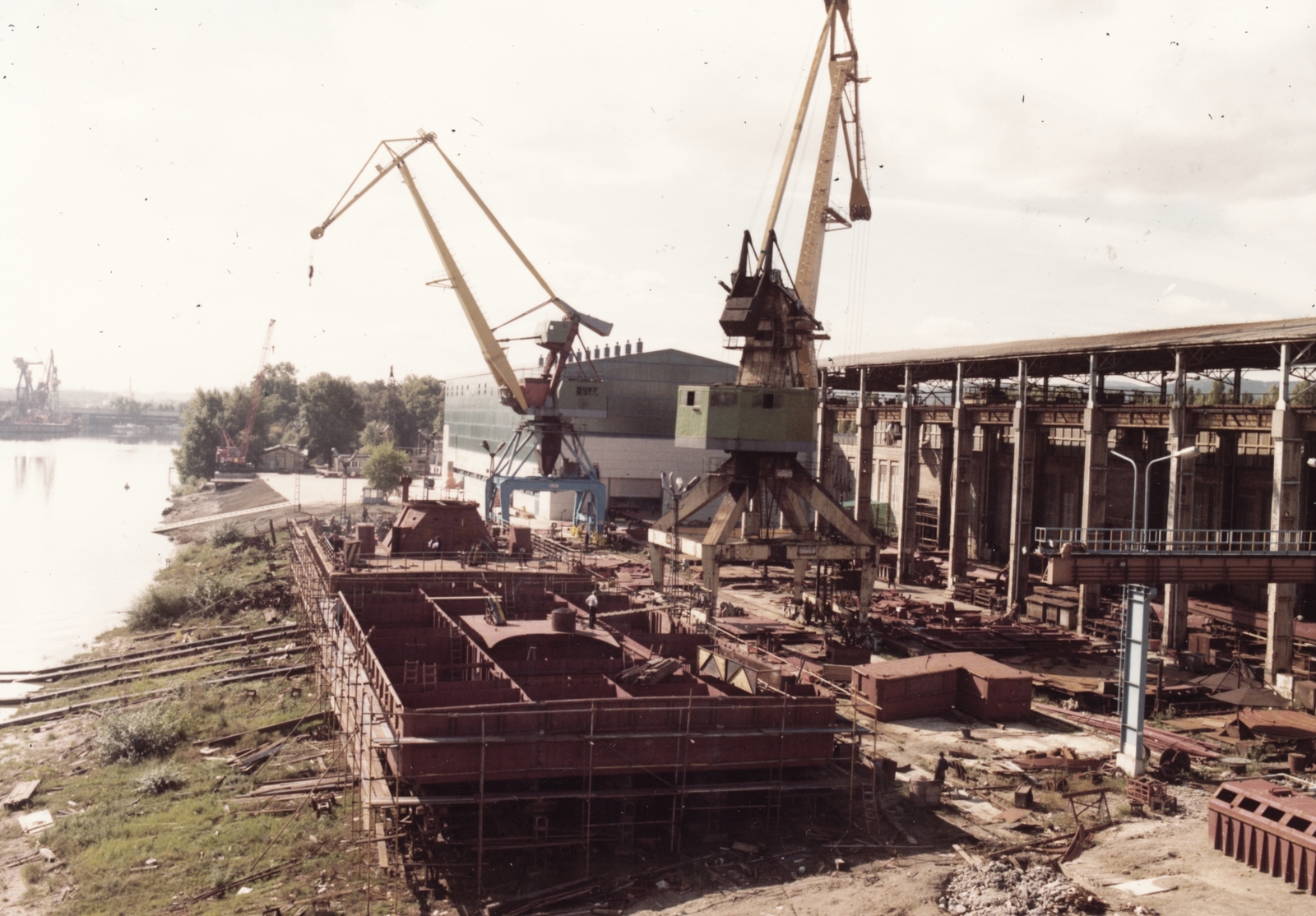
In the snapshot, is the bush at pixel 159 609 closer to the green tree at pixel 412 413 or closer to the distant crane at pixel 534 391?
the distant crane at pixel 534 391

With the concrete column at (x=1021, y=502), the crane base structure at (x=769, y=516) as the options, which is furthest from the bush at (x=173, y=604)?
the concrete column at (x=1021, y=502)

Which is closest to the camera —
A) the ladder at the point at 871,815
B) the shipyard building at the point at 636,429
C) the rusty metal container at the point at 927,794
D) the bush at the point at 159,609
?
the ladder at the point at 871,815

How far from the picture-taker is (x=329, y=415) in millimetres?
122938

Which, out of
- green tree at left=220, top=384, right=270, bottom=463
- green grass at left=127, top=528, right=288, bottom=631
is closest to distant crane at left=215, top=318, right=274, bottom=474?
green tree at left=220, top=384, right=270, bottom=463

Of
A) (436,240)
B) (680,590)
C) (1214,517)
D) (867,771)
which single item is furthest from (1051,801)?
(436,240)

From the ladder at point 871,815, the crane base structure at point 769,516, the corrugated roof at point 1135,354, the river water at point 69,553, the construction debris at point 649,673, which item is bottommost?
the river water at point 69,553

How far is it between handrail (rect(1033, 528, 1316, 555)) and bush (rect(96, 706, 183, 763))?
68.1 ft

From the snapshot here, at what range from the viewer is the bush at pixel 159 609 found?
40.8 metres

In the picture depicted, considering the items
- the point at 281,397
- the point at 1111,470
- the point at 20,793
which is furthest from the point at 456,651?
the point at 281,397

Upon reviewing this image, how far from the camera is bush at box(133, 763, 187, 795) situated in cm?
2095

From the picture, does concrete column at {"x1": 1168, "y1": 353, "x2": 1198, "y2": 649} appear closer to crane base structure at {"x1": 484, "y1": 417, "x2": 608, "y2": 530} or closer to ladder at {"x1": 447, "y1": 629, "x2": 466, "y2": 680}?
ladder at {"x1": 447, "y1": 629, "x2": 466, "y2": 680}

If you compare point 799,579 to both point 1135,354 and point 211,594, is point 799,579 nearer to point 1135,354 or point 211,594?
point 1135,354

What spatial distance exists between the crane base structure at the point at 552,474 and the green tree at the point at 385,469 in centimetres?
2706

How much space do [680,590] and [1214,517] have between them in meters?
22.6
